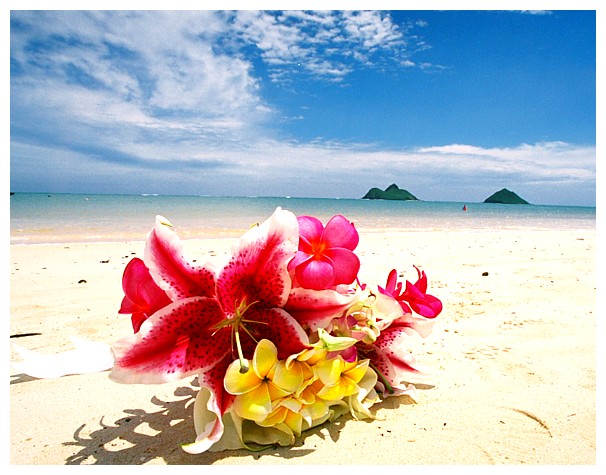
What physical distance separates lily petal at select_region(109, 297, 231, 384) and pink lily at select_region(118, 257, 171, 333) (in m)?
0.15

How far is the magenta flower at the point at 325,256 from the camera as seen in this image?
4.99 ft

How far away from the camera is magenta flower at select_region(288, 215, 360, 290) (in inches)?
59.9

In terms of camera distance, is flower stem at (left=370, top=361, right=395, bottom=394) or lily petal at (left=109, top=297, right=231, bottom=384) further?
flower stem at (left=370, top=361, right=395, bottom=394)

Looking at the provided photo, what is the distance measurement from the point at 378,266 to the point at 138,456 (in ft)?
17.0

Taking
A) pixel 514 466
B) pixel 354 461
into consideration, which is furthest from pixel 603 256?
pixel 354 461

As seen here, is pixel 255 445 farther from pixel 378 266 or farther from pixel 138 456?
pixel 378 266

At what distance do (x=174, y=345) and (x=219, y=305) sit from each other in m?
0.19

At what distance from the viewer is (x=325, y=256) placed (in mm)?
1616

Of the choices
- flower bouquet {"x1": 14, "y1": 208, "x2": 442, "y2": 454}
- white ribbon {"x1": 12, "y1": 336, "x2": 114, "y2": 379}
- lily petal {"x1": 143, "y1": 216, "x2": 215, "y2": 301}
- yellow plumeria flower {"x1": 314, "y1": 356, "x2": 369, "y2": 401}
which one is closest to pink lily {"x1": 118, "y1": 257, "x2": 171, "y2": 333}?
flower bouquet {"x1": 14, "y1": 208, "x2": 442, "y2": 454}

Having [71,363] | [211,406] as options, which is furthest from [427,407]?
[71,363]

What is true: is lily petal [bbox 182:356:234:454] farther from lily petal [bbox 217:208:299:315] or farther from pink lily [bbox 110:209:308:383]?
lily petal [bbox 217:208:299:315]

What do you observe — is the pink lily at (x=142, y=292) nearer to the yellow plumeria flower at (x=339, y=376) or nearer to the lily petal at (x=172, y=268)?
the lily petal at (x=172, y=268)

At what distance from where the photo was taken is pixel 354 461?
5.12 ft

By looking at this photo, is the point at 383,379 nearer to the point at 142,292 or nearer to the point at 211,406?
the point at 211,406
